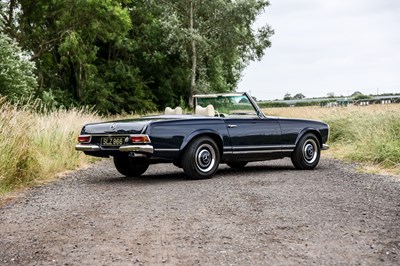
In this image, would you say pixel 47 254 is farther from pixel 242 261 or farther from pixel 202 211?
pixel 202 211

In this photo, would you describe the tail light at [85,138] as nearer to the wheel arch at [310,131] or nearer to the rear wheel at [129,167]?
the rear wheel at [129,167]

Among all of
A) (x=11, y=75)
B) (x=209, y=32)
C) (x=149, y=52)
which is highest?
(x=209, y=32)

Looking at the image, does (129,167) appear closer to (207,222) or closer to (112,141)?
(112,141)

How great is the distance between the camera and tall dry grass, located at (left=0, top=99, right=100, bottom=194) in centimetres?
861

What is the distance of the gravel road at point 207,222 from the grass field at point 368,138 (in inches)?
83.5

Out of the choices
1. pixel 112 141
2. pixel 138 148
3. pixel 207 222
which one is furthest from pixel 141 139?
pixel 207 222

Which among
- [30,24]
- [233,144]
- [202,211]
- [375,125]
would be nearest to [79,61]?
[30,24]

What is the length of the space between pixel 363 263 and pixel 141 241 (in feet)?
6.04

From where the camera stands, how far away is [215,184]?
27.9 feet

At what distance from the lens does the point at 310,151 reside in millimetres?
10758

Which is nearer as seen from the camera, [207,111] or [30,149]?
[30,149]

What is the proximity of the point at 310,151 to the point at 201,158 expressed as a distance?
8.98 ft

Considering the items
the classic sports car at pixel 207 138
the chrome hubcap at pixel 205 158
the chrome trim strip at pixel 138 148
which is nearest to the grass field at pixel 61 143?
the classic sports car at pixel 207 138

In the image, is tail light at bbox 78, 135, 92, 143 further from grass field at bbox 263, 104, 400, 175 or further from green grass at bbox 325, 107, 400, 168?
green grass at bbox 325, 107, 400, 168
